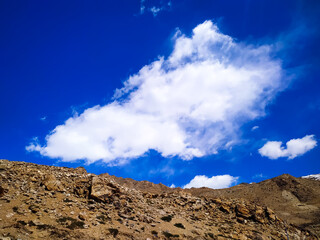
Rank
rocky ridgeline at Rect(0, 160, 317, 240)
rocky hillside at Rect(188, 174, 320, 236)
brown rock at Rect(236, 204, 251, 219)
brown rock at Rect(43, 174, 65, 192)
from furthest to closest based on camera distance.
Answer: rocky hillside at Rect(188, 174, 320, 236) → brown rock at Rect(236, 204, 251, 219) → brown rock at Rect(43, 174, 65, 192) → rocky ridgeline at Rect(0, 160, 317, 240)

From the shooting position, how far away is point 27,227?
15133 mm

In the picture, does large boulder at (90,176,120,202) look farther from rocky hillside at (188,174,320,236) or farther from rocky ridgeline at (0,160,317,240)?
rocky hillside at (188,174,320,236)

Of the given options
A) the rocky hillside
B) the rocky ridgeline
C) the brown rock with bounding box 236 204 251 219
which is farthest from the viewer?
the rocky hillside

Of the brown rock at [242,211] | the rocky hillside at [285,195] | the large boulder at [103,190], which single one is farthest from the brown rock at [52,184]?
the rocky hillside at [285,195]

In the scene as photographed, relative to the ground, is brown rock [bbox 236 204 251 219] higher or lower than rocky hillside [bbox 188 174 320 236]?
lower

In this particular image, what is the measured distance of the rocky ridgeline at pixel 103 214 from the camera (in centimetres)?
1653

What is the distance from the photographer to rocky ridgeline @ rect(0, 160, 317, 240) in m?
16.5

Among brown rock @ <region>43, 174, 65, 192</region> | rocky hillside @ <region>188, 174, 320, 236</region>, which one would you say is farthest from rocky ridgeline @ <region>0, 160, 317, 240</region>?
rocky hillside @ <region>188, 174, 320, 236</region>

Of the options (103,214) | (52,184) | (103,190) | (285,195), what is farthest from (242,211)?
(285,195)

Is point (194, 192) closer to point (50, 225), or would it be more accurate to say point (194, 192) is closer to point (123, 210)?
point (123, 210)

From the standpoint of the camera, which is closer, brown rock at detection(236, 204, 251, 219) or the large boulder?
the large boulder

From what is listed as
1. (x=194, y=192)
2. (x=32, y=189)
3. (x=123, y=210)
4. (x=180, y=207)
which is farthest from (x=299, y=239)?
(x=194, y=192)

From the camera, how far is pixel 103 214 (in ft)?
70.6

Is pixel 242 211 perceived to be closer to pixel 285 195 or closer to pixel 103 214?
pixel 103 214
